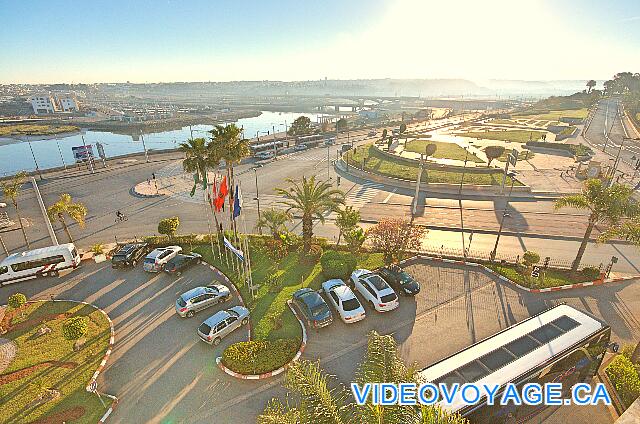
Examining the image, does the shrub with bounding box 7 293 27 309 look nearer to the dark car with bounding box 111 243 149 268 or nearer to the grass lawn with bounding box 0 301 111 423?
the grass lawn with bounding box 0 301 111 423

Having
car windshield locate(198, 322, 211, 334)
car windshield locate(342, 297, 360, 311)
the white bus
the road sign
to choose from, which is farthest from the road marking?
the white bus

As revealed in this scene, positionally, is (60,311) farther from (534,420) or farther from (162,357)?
(534,420)

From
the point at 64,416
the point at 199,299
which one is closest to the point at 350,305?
the point at 199,299

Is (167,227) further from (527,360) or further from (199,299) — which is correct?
(527,360)

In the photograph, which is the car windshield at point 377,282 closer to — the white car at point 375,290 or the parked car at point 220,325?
the white car at point 375,290

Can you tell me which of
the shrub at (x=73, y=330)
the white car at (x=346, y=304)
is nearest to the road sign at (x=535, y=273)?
the white car at (x=346, y=304)
